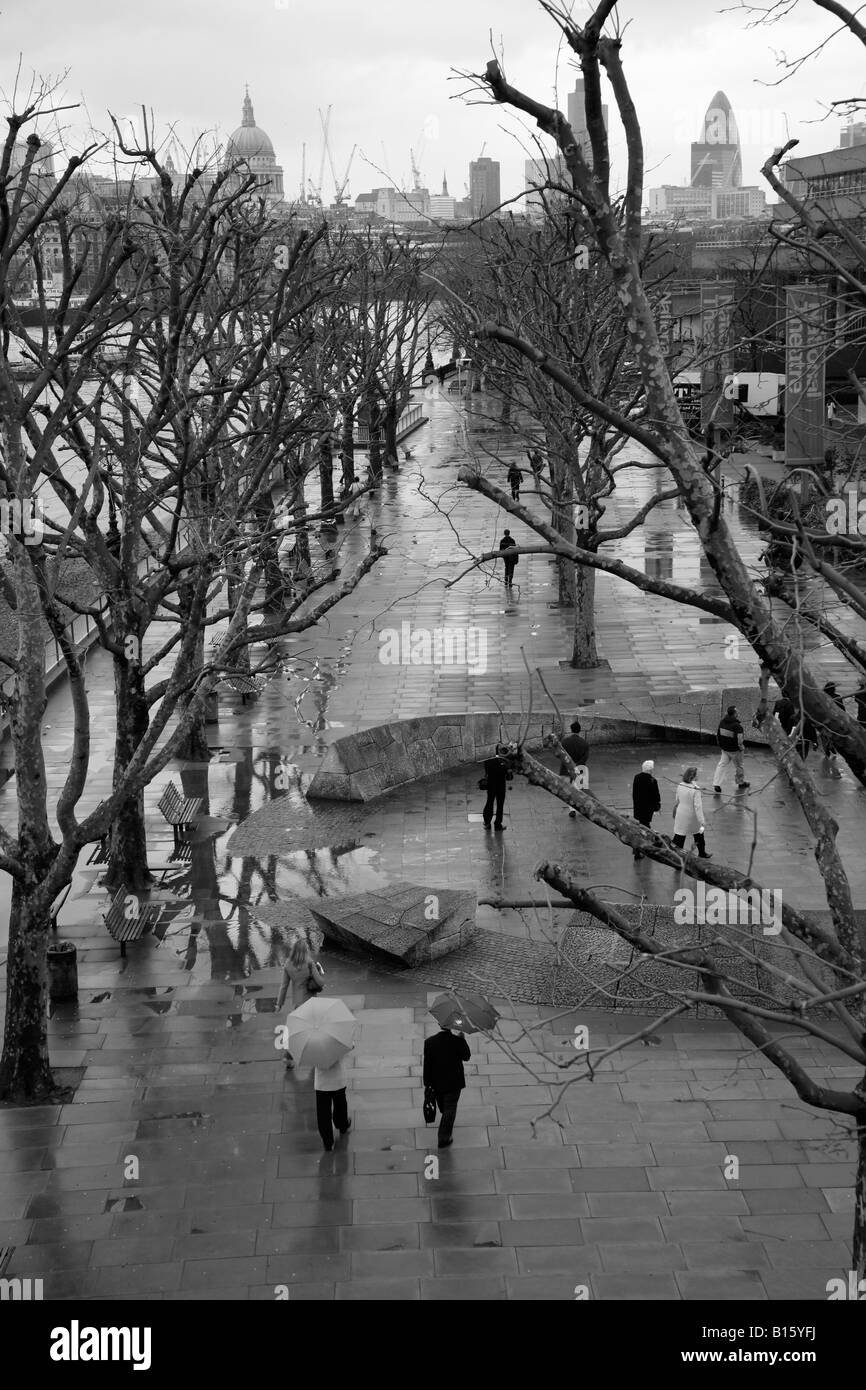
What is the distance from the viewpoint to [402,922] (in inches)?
572

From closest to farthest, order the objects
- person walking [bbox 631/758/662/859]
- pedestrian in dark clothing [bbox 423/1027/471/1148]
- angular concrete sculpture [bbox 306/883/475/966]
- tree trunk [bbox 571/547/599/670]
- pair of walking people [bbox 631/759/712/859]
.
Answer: pedestrian in dark clothing [bbox 423/1027/471/1148]
angular concrete sculpture [bbox 306/883/475/966]
pair of walking people [bbox 631/759/712/859]
person walking [bbox 631/758/662/859]
tree trunk [bbox 571/547/599/670]

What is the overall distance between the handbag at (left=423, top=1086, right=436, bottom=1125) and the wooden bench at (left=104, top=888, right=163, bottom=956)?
464 cm

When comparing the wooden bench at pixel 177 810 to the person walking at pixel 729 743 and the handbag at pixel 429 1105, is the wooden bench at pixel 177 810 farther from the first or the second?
the handbag at pixel 429 1105

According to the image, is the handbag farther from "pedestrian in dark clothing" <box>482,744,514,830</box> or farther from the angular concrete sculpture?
"pedestrian in dark clothing" <box>482,744,514,830</box>

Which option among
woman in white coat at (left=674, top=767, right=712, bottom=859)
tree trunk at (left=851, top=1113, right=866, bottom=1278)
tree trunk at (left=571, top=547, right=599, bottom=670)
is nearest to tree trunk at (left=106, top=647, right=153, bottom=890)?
woman in white coat at (left=674, top=767, right=712, bottom=859)

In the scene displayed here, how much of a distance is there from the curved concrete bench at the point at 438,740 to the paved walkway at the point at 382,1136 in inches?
32.0

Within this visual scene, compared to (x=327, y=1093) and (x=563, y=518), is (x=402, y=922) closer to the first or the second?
(x=327, y=1093)

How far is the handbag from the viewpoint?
11.0 meters

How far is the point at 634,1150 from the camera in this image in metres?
10.8

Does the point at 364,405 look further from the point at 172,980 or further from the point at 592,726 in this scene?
the point at 172,980

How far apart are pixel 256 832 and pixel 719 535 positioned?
37.6ft

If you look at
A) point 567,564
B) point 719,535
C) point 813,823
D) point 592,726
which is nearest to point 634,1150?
point 813,823

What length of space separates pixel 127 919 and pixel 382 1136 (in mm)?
4737

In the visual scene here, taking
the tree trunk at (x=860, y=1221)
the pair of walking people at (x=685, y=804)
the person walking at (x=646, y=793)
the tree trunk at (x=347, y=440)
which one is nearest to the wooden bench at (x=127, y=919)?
the pair of walking people at (x=685, y=804)
